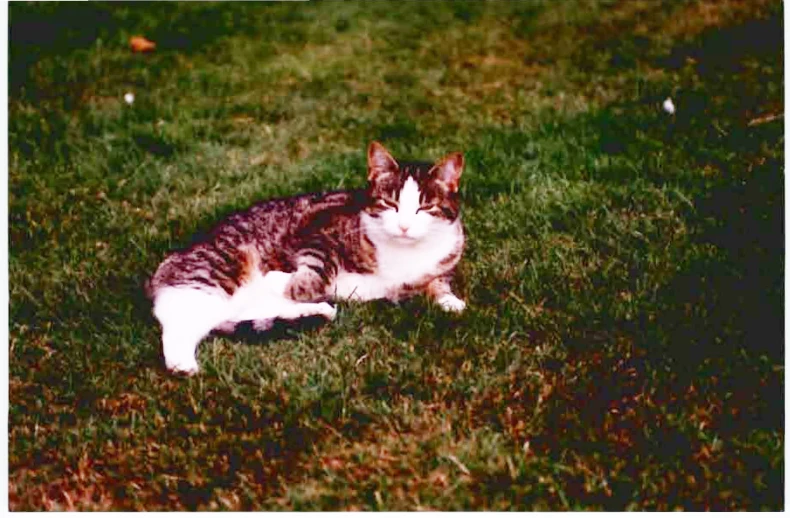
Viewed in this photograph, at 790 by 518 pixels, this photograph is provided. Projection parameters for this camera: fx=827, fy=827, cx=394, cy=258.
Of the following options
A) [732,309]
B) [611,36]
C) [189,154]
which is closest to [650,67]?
[611,36]

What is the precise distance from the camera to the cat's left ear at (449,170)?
2824mm

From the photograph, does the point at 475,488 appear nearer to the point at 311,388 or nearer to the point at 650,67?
the point at 311,388

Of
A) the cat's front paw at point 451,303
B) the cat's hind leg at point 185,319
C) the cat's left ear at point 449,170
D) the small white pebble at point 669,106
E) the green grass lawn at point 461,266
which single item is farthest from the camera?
the small white pebble at point 669,106

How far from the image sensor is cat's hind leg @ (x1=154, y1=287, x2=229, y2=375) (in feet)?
8.30

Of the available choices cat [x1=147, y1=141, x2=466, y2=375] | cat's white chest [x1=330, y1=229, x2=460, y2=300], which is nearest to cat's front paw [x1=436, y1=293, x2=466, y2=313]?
cat [x1=147, y1=141, x2=466, y2=375]

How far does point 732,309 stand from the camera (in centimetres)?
259

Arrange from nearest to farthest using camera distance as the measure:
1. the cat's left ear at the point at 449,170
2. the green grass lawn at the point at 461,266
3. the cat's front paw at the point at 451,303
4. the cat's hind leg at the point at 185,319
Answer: the green grass lawn at the point at 461,266
the cat's hind leg at the point at 185,319
the cat's front paw at the point at 451,303
the cat's left ear at the point at 449,170

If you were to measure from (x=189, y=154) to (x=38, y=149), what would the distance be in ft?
2.35

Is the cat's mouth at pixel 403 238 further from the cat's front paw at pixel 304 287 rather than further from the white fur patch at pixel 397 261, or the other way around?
the cat's front paw at pixel 304 287

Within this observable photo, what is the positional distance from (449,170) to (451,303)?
47cm

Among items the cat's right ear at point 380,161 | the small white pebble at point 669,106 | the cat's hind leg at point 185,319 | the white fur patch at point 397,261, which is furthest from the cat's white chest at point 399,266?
the small white pebble at point 669,106

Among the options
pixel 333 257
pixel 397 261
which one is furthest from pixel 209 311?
pixel 397 261

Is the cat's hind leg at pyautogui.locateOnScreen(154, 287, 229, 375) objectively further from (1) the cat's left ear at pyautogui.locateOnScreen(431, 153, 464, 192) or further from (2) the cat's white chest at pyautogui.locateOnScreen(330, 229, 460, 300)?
(1) the cat's left ear at pyautogui.locateOnScreen(431, 153, 464, 192)

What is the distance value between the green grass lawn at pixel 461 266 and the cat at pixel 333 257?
0.11m
